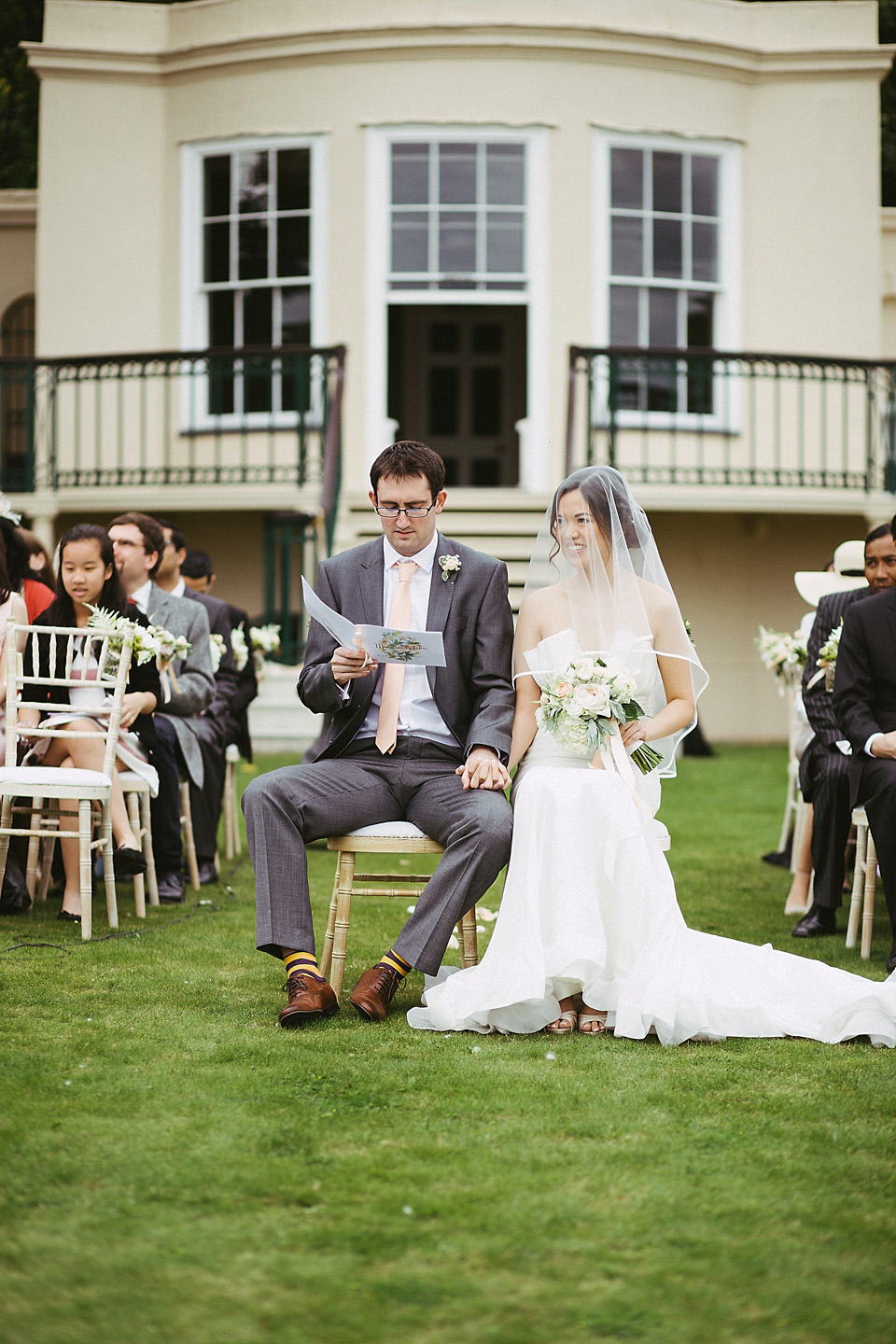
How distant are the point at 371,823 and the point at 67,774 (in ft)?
5.47

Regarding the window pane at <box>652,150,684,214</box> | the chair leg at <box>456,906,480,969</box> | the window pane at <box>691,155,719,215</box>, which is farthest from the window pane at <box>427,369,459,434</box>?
the chair leg at <box>456,906,480,969</box>

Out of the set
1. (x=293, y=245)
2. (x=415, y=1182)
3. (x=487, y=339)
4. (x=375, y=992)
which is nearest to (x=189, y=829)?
(x=375, y=992)

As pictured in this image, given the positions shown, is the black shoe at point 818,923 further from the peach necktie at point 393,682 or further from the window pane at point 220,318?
the window pane at point 220,318

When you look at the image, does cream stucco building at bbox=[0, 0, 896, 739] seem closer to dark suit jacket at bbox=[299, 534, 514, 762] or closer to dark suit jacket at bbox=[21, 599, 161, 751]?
dark suit jacket at bbox=[21, 599, 161, 751]

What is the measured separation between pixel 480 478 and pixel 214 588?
346 centimetres

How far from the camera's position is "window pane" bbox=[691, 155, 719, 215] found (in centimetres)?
1325

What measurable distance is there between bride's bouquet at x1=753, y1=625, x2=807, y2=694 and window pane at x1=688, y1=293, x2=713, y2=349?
640 centimetres

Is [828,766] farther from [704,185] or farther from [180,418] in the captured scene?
[180,418]

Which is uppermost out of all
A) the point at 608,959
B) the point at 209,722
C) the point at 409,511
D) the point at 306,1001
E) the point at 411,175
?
the point at 411,175

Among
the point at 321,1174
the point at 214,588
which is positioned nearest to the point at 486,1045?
the point at 321,1174

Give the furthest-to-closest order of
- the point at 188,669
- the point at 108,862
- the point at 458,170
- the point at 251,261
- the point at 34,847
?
the point at 251,261 < the point at 458,170 < the point at 188,669 < the point at 34,847 < the point at 108,862

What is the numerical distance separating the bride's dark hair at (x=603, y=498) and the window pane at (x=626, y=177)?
885cm

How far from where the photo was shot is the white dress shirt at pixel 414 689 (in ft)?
16.5

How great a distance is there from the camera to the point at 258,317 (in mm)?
13562
